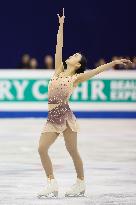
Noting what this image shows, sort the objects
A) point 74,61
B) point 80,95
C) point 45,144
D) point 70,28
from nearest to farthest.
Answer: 1. point 45,144
2. point 74,61
3. point 80,95
4. point 70,28

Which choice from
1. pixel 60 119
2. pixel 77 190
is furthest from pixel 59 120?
pixel 77 190

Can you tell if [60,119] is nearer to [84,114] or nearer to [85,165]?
[85,165]

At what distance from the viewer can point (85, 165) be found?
10164mm

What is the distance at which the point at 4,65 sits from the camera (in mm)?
25219

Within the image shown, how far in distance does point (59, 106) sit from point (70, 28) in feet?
58.2

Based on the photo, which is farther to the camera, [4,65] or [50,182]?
[4,65]

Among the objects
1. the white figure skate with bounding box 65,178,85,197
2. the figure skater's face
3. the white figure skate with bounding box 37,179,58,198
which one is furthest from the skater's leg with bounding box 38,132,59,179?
the figure skater's face

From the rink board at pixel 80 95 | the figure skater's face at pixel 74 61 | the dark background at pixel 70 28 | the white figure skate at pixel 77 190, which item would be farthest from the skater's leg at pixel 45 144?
the dark background at pixel 70 28

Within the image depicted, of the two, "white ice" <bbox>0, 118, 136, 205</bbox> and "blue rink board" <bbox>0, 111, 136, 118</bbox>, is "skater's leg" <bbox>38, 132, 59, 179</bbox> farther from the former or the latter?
"blue rink board" <bbox>0, 111, 136, 118</bbox>

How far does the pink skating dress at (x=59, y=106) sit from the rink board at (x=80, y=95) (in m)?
11.1

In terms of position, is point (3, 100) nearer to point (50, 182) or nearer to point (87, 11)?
point (87, 11)

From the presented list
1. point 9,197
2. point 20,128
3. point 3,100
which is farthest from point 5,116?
point 9,197

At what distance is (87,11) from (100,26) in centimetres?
67

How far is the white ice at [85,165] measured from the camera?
7.42 metres
